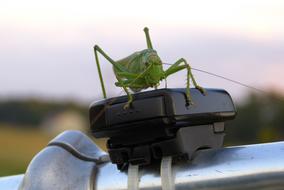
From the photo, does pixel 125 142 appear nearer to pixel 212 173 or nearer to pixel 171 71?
pixel 212 173

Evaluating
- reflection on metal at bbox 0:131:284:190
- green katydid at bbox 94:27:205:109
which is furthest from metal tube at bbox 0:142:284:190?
green katydid at bbox 94:27:205:109

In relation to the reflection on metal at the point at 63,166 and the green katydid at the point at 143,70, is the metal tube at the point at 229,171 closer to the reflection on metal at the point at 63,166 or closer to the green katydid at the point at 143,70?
the reflection on metal at the point at 63,166

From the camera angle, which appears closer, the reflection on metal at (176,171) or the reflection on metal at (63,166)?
the reflection on metal at (176,171)

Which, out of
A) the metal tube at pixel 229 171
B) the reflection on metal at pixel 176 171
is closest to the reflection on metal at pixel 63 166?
the reflection on metal at pixel 176 171

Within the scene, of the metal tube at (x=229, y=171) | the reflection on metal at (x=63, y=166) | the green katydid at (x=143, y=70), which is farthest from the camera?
the green katydid at (x=143, y=70)

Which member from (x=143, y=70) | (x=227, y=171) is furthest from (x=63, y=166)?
(x=143, y=70)

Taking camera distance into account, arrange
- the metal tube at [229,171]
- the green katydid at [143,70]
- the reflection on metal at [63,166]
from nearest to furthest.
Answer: the metal tube at [229,171] < the reflection on metal at [63,166] < the green katydid at [143,70]

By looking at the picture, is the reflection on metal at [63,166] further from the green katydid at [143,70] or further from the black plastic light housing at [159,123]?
the green katydid at [143,70]

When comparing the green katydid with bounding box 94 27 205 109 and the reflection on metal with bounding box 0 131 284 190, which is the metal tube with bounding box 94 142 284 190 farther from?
the green katydid with bounding box 94 27 205 109

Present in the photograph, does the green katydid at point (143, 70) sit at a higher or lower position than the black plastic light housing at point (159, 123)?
lower
